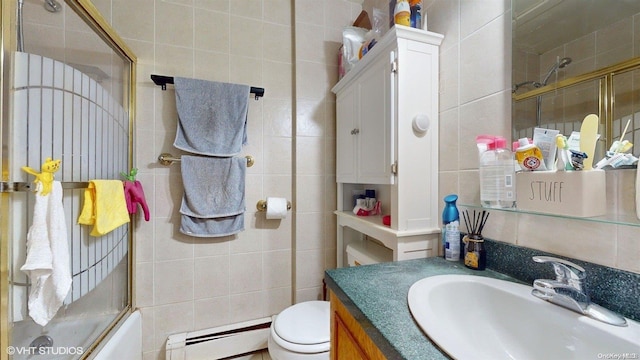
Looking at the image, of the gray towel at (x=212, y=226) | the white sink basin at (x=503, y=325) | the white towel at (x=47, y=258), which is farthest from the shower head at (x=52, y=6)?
the white sink basin at (x=503, y=325)

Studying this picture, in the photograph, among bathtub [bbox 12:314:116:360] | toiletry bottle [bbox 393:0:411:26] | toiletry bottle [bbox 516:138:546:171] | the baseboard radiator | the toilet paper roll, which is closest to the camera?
A: toiletry bottle [bbox 516:138:546:171]

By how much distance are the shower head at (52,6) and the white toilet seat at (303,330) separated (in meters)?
1.53

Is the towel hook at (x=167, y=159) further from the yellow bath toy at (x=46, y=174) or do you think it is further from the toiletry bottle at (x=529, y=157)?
the toiletry bottle at (x=529, y=157)

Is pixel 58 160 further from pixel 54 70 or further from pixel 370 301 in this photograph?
pixel 370 301

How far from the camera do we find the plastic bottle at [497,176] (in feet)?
2.21

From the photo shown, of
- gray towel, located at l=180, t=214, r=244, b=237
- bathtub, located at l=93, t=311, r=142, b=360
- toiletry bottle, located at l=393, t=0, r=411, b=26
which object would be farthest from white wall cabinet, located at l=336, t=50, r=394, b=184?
bathtub, located at l=93, t=311, r=142, b=360

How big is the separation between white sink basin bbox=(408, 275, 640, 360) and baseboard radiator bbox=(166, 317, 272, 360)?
1.27 m

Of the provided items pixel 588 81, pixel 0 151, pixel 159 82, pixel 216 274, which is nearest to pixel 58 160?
pixel 0 151

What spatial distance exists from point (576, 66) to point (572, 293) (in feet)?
1.85

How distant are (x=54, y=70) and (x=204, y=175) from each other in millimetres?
721

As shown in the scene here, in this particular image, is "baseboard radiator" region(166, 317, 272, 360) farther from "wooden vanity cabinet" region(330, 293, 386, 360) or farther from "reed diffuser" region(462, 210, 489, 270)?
"reed diffuser" region(462, 210, 489, 270)

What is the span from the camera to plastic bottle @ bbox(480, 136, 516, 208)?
2.21 feet

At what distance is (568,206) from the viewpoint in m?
0.52

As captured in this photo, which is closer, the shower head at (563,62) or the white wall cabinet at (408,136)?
the shower head at (563,62)
